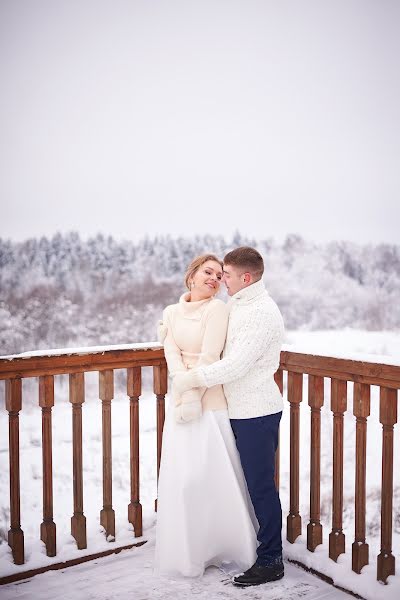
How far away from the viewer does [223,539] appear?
2441mm

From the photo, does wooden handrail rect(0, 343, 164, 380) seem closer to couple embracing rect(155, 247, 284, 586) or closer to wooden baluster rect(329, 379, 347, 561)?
couple embracing rect(155, 247, 284, 586)

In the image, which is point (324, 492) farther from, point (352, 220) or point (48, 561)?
point (352, 220)

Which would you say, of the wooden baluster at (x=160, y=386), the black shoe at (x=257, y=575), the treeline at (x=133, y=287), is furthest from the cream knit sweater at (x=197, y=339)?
the treeline at (x=133, y=287)

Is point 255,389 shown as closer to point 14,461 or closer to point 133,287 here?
point 14,461

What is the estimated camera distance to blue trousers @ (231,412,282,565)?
7.71 ft

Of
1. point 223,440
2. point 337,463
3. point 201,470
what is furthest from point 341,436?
point 201,470

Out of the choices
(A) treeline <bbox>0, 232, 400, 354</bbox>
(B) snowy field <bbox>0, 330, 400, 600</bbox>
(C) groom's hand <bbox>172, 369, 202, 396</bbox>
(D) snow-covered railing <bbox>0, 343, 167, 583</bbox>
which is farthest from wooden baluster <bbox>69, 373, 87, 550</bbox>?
(A) treeline <bbox>0, 232, 400, 354</bbox>

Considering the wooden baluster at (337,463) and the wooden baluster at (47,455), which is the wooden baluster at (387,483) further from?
the wooden baluster at (47,455)

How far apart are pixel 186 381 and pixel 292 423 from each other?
70cm

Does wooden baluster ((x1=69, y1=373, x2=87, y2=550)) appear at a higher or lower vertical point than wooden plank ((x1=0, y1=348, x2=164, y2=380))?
lower

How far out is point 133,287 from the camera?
13617 millimetres

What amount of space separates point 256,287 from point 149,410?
29.4 ft

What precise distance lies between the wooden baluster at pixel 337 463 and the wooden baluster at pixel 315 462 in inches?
3.7

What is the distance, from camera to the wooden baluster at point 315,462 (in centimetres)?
261
